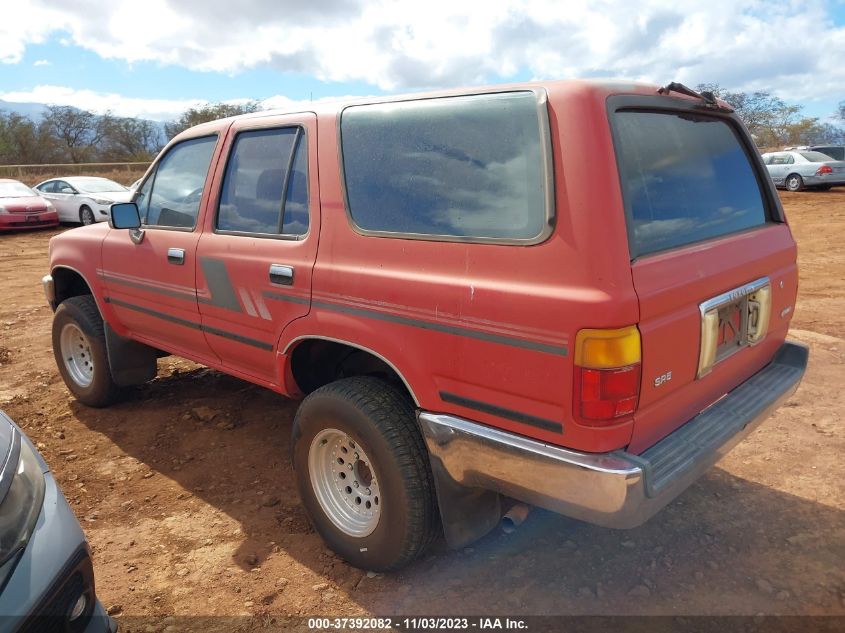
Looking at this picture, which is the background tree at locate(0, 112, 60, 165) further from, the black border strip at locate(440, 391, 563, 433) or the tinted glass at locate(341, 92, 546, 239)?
the black border strip at locate(440, 391, 563, 433)

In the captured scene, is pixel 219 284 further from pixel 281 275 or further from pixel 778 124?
pixel 778 124

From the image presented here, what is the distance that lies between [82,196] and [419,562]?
618 inches

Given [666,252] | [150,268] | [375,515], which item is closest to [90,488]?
[150,268]

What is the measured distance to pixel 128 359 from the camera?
4539 mm

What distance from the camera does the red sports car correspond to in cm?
1545

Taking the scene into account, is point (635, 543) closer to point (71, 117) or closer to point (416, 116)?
point (416, 116)

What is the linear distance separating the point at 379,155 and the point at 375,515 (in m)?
1.53

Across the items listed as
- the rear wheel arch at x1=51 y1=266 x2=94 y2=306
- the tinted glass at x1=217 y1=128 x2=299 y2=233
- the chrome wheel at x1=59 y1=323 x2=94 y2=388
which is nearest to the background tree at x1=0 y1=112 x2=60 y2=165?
the rear wheel arch at x1=51 y1=266 x2=94 y2=306

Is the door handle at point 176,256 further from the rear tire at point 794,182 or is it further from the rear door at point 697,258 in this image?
the rear tire at point 794,182

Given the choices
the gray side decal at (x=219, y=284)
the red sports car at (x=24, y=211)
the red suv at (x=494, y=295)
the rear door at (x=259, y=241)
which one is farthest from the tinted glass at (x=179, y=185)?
the red sports car at (x=24, y=211)

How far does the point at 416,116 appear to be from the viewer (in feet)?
8.59

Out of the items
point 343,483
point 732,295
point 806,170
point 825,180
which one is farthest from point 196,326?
A: point 825,180

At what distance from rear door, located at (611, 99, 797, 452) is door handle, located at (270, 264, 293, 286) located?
59.1 inches

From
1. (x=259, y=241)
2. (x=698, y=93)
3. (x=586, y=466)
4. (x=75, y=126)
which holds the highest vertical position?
(x=75, y=126)
